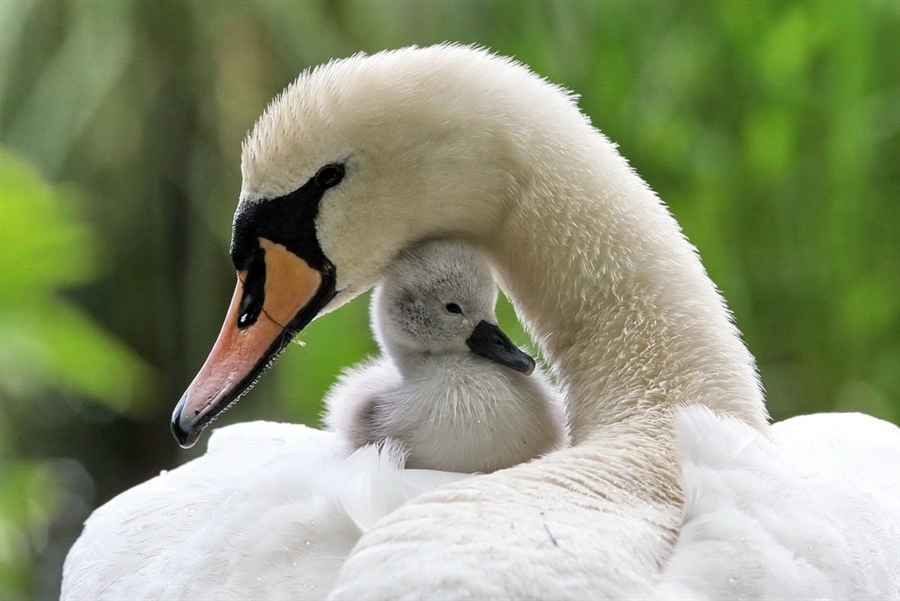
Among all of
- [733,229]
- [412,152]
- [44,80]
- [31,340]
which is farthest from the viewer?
[44,80]

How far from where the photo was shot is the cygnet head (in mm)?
982

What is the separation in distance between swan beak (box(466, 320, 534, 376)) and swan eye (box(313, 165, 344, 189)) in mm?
164

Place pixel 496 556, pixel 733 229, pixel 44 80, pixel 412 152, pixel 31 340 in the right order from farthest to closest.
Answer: pixel 44 80 < pixel 733 229 < pixel 412 152 < pixel 31 340 < pixel 496 556

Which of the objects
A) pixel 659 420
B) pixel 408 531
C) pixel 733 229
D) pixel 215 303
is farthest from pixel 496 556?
pixel 215 303

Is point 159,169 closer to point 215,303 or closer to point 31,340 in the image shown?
point 215,303

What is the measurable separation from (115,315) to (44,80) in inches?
19.7

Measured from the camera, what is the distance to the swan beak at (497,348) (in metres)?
0.97

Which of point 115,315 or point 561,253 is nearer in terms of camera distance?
point 561,253

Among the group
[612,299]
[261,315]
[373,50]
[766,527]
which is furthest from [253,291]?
[373,50]

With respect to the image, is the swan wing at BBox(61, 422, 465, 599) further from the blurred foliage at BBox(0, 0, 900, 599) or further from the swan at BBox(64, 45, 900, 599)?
the blurred foliage at BBox(0, 0, 900, 599)

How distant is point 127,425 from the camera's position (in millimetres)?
2559

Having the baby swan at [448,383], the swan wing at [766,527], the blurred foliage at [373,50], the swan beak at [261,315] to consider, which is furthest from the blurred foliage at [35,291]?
the blurred foliage at [373,50]

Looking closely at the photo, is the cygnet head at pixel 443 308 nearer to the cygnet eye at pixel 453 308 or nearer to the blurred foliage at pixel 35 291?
the cygnet eye at pixel 453 308

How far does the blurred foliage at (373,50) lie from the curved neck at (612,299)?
1072 mm
